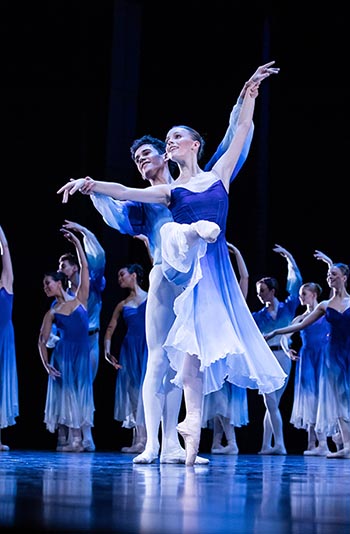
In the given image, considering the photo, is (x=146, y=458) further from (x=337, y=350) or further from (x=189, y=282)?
(x=337, y=350)

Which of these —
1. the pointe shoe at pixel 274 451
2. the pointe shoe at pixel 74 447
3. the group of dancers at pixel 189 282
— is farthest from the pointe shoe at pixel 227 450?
the group of dancers at pixel 189 282

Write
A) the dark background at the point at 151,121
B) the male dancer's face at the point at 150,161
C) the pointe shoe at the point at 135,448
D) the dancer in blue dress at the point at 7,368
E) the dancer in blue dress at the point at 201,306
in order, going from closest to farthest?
the dancer in blue dress at the point at 201,306
the male dancer's face at the point at 150,161
the dancer in blue dress at the point at 7,368
the pointe shoe at the point at 135,448
the dark background at the point at 151,121

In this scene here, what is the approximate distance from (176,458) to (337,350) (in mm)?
2828

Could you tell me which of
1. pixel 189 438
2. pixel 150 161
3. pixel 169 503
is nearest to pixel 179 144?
pixel 150 161

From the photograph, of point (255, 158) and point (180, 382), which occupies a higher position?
point (255, 158)

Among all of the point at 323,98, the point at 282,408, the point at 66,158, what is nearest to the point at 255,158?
the point at 323,98

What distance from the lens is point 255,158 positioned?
7961 mm

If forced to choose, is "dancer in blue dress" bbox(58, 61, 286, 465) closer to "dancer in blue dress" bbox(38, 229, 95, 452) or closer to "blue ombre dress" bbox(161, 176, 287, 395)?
"blue ombre dress" bbox(161, 176, 287, 395)

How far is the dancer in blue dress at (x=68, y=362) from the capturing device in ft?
21.2

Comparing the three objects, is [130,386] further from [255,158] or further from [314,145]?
[314,145]

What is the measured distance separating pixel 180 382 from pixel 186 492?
1.32 m

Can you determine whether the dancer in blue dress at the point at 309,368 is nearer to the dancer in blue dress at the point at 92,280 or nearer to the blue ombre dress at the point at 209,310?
the dancer in blue dress at the point at 92,280

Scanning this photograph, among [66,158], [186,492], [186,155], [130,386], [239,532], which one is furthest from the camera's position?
[66,158]

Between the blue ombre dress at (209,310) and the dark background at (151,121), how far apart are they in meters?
3.80
